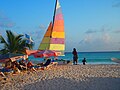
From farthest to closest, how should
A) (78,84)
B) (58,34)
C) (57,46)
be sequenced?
(58,34)
(57,46)
(78,84)

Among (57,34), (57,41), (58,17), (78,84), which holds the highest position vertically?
(58,17)

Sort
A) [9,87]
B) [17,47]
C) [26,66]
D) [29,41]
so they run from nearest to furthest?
[9,87] < [26,66] < [29,41] < [17,47]

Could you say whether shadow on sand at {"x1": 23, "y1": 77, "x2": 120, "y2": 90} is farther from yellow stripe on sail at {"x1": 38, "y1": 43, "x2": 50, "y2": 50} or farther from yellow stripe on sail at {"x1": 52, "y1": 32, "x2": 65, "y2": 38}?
yellow stripe on sail at {"x1": 38, "y1": 43, "x2": 50, "y2": 50}

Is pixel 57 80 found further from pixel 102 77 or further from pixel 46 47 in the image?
pixel 46 47

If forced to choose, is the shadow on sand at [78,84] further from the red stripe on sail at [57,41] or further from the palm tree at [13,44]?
the palm tree at [13,44]

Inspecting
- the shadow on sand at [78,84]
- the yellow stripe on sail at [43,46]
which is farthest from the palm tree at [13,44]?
the shadow on sand at [78,84]

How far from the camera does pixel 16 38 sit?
26.2m

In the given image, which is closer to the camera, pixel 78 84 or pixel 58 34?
pixel 78 84

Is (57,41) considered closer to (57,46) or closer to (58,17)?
(57,46)

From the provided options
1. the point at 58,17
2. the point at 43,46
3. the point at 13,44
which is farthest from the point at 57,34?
the point at 13,44

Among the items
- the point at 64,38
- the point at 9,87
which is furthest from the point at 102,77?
the point at 64,38

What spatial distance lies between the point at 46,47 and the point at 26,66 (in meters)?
4.63

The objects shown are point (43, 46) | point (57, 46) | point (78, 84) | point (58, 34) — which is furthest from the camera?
point (43, 46)

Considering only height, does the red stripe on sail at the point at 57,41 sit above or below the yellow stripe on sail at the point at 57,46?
above
